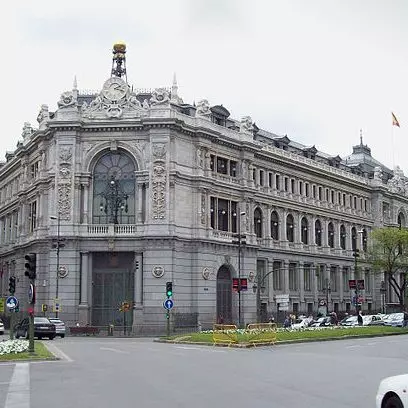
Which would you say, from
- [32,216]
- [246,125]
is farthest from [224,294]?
[32,216]

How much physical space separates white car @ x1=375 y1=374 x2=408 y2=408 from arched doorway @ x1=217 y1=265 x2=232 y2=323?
55986 mm

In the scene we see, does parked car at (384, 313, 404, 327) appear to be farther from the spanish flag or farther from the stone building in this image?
the spanish flag

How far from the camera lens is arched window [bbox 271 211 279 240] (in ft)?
260

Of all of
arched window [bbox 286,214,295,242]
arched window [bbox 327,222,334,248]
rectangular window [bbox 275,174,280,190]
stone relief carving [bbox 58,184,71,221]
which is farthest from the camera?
arched window [bbox 327,222,334,248]

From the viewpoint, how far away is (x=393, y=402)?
11820 millimetres

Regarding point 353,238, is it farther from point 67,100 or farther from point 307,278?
point 67,100

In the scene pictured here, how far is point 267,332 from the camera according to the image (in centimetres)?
4175

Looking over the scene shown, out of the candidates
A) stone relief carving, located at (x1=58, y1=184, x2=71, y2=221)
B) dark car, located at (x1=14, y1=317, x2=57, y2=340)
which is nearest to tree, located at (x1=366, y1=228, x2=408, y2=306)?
stone relief carving, located at (x1=58, y1=184, x2=71, y2=221)

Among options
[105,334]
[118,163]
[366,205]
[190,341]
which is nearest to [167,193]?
[118,163]

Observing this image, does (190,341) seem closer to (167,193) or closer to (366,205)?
(167,193)

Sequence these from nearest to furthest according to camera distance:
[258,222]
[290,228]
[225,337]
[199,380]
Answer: [199,380] < [225,337] < [258,222] < [290,228]

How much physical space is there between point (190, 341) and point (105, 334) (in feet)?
55.3

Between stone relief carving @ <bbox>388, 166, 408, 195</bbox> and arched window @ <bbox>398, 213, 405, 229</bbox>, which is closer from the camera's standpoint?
stone relief carving @ <bbox>388, 166, 408, 195</bbox>

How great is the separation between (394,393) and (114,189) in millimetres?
54990
